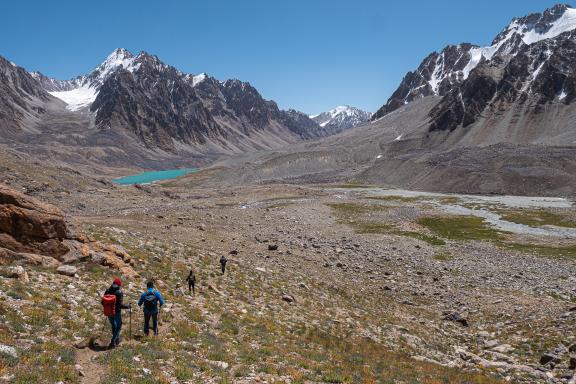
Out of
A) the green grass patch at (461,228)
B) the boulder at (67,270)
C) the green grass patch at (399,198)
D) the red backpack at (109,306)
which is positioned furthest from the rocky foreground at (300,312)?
the green grass patch at (399,198)

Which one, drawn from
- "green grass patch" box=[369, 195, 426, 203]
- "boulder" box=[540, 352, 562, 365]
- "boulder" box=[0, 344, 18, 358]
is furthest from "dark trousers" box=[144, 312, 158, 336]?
"green grass patch" box=[369, 195, 426, 203]

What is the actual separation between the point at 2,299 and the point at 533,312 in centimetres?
2972

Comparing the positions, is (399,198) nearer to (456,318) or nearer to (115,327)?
(456,318)

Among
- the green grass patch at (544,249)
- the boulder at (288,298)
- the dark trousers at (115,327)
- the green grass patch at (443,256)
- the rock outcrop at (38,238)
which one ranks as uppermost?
the rock outcrop at (38,238)

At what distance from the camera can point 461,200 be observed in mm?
101312

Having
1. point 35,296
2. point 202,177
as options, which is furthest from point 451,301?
point 202,177

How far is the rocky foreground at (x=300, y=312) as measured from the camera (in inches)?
575

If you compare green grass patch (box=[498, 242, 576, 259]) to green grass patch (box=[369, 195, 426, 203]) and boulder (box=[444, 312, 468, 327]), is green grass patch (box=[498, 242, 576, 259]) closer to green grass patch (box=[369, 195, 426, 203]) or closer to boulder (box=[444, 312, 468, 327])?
boulder (box=[444, 312, 468, 327])

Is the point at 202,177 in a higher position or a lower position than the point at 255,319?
higher

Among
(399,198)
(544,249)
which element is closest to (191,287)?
(544,249)

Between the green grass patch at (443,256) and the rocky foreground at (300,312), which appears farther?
the green grass patch at (443,256)

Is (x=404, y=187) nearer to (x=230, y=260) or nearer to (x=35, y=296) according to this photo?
(x=230, y=260)

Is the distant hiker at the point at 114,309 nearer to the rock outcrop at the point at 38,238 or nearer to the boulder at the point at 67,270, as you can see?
the boulder at the point at 67,270

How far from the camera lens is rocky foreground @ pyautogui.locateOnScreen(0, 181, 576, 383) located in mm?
14617
